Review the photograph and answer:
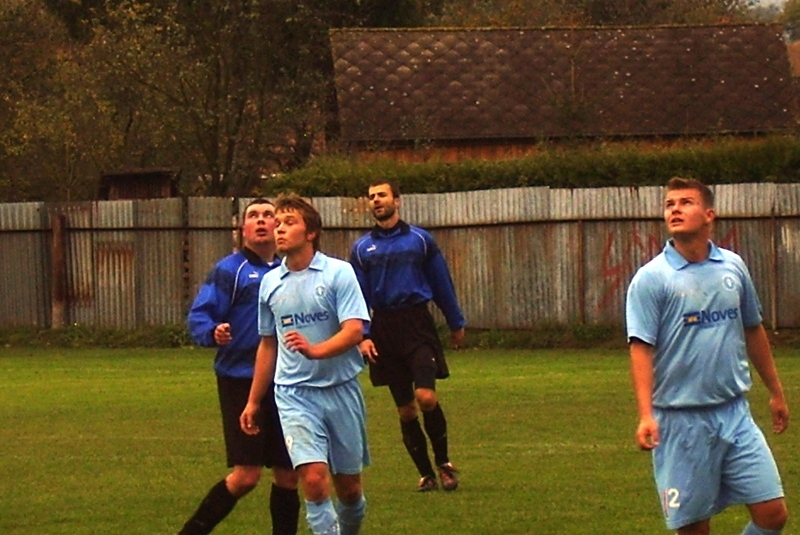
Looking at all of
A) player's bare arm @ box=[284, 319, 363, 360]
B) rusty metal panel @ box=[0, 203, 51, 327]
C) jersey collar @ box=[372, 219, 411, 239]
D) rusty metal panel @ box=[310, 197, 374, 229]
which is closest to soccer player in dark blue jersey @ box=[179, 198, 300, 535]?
player's bare arm @ box=[284, 319, 363, 360]

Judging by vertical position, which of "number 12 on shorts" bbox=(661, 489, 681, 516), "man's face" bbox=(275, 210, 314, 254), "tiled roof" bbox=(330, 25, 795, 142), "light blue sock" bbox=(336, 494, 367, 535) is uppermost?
"tiled roof" bbox=(330, 25, 795, 142)

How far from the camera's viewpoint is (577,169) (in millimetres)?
26344

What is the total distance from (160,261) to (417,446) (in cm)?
1704

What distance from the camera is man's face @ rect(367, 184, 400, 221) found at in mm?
11422

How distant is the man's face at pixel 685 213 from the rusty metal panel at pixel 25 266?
2267 cm

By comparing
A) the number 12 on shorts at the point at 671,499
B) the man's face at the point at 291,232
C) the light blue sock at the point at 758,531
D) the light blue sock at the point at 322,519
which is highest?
the man's face at the point at 291,232

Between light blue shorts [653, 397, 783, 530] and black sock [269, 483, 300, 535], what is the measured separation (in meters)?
2.57

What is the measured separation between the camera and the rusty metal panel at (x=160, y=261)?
27875 millimetres

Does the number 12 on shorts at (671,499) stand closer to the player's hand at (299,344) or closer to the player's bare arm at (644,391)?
the player's bare arm at (644,391)

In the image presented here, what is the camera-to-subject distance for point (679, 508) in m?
6.80

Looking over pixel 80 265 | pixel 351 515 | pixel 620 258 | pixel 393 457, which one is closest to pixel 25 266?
pixel 80 265

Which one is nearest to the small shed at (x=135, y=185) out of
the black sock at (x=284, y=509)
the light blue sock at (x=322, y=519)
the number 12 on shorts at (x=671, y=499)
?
the black sock at (x=284, y=509)

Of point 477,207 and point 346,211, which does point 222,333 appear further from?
point 346,211

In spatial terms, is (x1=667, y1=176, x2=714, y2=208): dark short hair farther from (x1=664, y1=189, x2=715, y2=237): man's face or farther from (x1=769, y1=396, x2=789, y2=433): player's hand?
(x1=769, y1=396, x2=789, y2=433): player's hand
